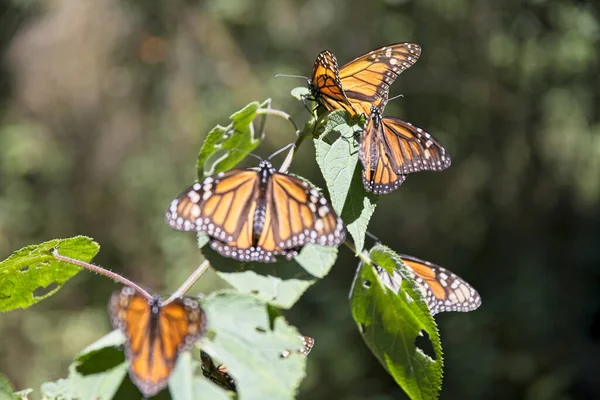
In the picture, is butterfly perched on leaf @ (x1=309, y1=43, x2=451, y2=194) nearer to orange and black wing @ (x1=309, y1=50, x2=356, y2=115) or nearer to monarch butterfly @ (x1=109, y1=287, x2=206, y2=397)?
orange and black wing @ (x1=309, y1=50, x2=356, y2=115)

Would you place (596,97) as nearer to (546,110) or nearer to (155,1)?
(546,110)

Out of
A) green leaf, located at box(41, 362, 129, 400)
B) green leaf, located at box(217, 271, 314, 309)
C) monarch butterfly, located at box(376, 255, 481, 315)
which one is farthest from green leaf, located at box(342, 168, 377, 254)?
monarch butterfly, located at box(376, 255, 481, 315)

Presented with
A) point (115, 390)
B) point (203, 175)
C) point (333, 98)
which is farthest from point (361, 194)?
point (115, 390)

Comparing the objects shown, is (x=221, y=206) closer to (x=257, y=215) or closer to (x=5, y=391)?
(x=257, y=215)

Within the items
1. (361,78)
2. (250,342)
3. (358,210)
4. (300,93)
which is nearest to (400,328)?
(358,210)

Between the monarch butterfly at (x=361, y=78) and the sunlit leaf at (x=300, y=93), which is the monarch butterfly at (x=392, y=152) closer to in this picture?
the monarch butterfly at (x=361, y=78)
